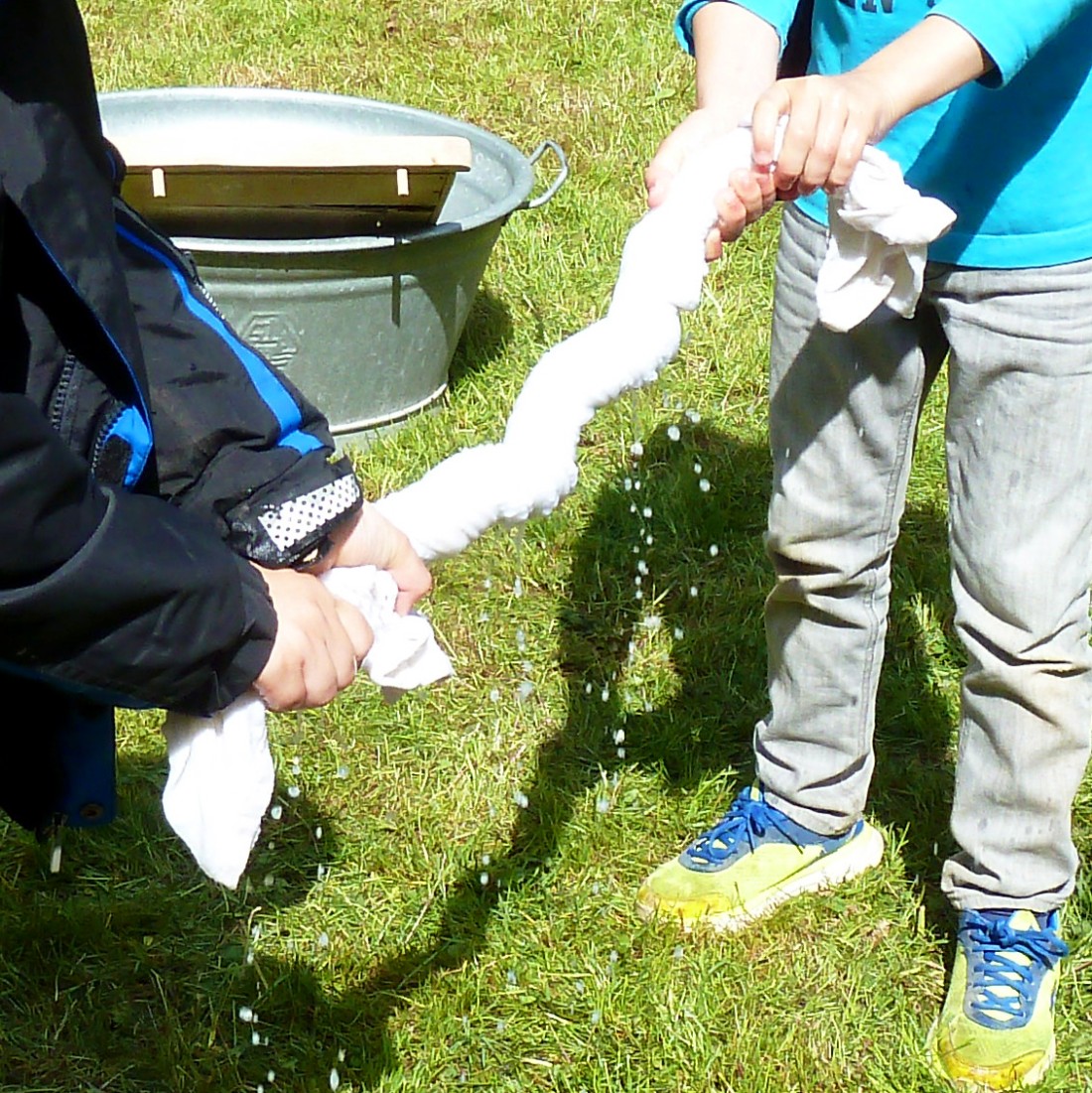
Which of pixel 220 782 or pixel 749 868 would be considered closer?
pixel 220 782

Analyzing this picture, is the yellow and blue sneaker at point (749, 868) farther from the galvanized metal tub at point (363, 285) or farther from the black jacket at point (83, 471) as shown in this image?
the galvanized metal tub at point (363, 285)

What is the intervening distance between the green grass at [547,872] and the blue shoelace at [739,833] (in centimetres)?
9

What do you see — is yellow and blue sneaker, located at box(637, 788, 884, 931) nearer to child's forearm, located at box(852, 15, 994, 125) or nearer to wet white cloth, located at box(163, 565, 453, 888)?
wet white cloth, located at box(163, 565, 453, 888)

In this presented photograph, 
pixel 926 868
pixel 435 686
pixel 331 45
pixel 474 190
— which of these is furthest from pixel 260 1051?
pixel 331 45

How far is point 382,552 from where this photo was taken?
61.4 inches

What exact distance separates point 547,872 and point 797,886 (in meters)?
0.39

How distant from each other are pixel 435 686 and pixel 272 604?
1.46 metres

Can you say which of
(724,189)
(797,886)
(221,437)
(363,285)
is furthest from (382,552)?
(363,285)

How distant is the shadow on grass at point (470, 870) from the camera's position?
2199mm

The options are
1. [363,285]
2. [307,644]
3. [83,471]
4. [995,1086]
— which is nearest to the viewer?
[83,471]

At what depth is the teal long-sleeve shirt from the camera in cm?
180

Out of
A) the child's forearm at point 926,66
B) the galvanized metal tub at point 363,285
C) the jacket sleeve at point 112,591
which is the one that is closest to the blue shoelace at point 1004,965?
→ the child's forearm at point 926,66

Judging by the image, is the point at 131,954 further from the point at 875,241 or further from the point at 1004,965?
the point at 875,241

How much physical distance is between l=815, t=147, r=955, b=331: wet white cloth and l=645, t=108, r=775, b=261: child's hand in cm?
8
